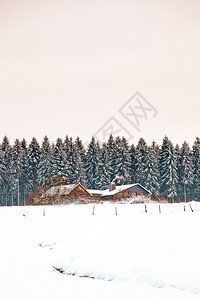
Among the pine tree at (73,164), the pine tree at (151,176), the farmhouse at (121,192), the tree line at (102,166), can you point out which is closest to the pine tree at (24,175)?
the tree line at (102,166)

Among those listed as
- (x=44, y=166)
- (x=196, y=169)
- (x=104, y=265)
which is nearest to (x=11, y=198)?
(x=44, y=166)

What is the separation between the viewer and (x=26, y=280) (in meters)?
12.9

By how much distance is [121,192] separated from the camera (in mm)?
74188

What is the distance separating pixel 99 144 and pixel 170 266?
8611cm

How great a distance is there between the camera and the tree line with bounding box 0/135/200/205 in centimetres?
8369

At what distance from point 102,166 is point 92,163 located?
5.65m

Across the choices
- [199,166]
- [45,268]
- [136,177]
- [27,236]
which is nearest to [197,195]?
[199,166]

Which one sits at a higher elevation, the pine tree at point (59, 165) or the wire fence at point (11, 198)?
the pine tree at point (59, 165)

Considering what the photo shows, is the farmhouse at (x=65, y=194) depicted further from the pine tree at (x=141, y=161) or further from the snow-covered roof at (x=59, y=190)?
the pine tree at (x=141, y=161)

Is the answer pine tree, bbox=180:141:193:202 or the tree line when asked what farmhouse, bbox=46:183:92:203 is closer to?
the tree line

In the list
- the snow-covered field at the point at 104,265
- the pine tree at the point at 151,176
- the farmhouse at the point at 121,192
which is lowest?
the snow-covered field at the point at 104,265

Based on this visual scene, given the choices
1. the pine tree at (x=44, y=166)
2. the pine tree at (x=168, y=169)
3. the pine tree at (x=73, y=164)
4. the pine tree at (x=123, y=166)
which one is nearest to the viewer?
the pine tree at (x=44, y=166)

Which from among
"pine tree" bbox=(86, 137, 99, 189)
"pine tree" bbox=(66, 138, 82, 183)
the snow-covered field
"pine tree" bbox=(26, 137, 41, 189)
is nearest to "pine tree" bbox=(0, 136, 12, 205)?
"pine tree" bbox=(26, 137, 41, 189)

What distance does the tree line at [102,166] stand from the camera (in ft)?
275
